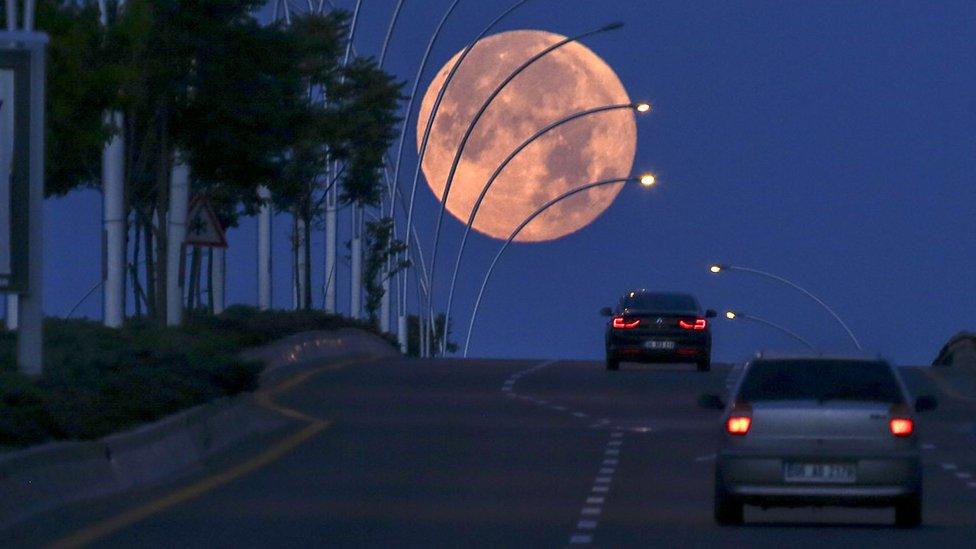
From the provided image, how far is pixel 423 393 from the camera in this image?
112ft

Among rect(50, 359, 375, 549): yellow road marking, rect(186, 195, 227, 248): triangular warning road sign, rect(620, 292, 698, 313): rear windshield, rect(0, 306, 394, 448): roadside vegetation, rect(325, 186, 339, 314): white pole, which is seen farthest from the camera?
rect(325, 186, 339, 314): white pole

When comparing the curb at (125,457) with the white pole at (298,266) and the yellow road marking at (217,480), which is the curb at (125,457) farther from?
the white pole at (298,266)

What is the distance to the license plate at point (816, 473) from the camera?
17.1m

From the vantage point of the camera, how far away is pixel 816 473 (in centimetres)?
1716

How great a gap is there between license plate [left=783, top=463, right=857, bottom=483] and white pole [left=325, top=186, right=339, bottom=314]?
4714 cm

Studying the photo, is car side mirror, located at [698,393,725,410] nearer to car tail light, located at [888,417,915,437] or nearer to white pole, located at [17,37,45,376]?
car tail light, located at [888,417,915,437]

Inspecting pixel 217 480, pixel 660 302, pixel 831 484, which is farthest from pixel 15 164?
pixel 660 302

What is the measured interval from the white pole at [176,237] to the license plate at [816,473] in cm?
2379

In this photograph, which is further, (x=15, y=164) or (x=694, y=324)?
(x=694, y=324)

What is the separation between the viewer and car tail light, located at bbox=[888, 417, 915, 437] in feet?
56.1

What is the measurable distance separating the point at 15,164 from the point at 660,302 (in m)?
24.7

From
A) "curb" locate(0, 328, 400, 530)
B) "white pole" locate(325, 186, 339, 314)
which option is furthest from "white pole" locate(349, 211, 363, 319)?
"curb" locate(0, 328, 400, 530)

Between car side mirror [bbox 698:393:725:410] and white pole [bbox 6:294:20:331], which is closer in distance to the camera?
car side mirror [bbox 698:393:725:410]

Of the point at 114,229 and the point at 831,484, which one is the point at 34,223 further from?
the point at 114,229
